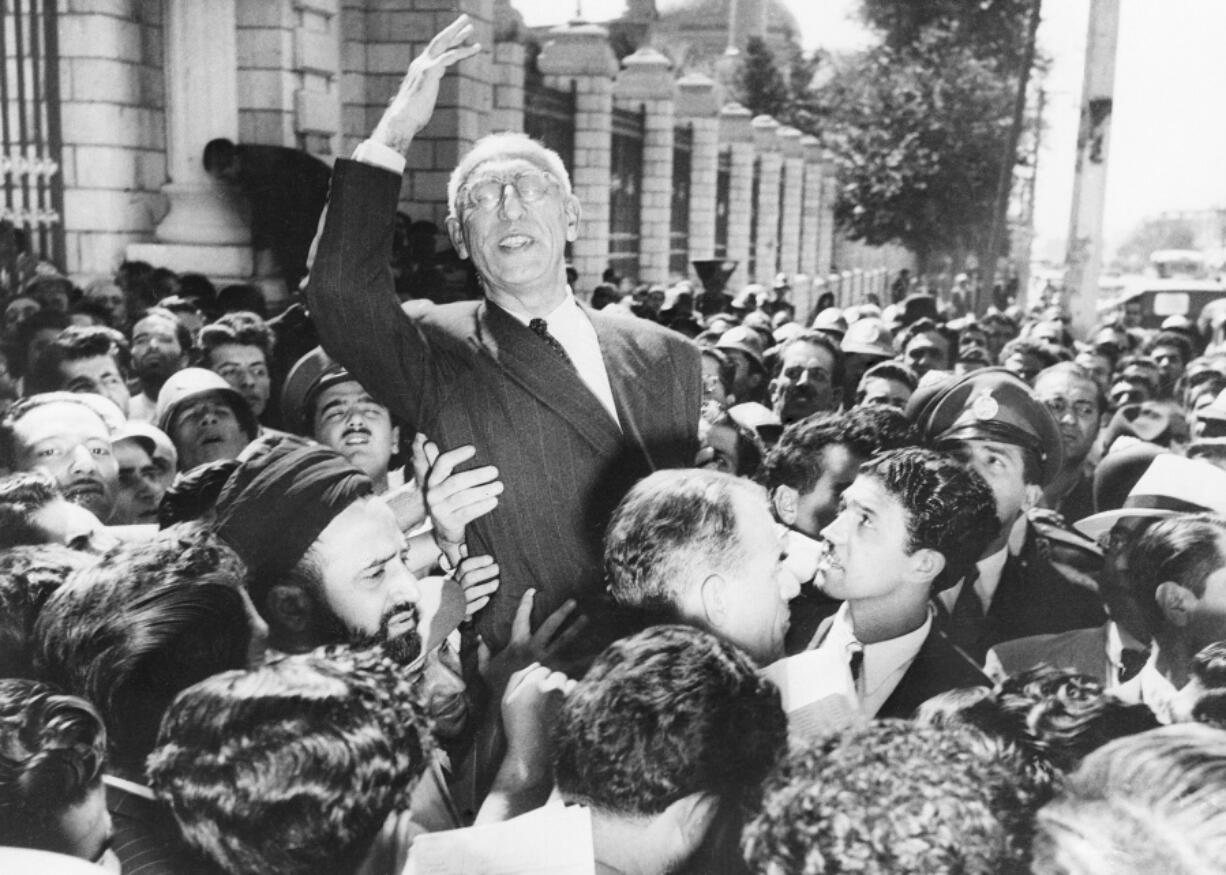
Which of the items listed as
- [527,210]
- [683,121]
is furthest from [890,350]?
[683,121]

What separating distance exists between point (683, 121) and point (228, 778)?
13.7 m

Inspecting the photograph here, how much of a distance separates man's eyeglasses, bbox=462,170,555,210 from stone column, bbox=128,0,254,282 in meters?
5.39

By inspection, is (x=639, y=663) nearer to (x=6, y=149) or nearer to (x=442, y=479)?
(x=442, y=479)

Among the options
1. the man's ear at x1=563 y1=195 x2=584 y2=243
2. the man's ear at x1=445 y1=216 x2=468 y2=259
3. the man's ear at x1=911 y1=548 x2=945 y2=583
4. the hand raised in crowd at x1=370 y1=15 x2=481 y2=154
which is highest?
the hand raised in crowd at x1=370 y1=15 x2=481 y2=154

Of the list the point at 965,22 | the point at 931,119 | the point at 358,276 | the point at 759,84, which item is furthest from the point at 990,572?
the point at 759,84

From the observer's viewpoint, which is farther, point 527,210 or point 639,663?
point 527,210

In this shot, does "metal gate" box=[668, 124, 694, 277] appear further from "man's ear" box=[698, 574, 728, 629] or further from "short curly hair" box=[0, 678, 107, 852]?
"short curly hair" box=[0, 678, 107, 852]

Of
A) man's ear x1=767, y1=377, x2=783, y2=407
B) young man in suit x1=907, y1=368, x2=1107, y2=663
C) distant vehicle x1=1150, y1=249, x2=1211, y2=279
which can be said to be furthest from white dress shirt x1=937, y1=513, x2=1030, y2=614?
distant vehicle x1=1150, y1=249, x2=1211, y2=279

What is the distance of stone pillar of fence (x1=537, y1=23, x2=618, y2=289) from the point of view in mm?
11039

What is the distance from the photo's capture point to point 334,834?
1215 millimetres

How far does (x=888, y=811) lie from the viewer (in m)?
1.18

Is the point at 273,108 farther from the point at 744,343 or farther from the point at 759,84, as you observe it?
the point at 759,84

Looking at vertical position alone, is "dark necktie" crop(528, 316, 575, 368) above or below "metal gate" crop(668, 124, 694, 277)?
below

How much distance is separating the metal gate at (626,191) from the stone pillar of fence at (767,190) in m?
5.13
